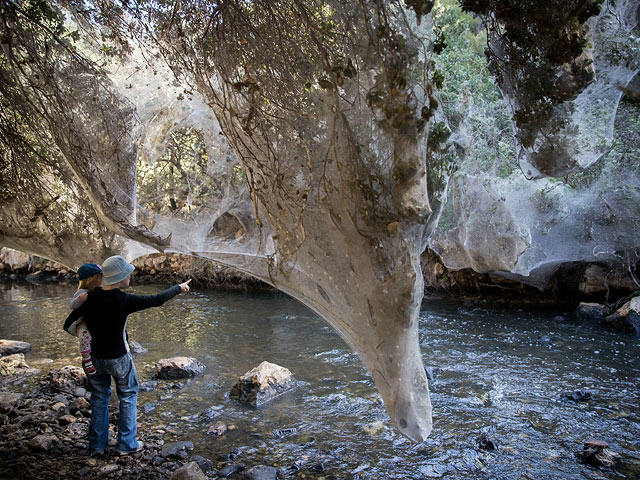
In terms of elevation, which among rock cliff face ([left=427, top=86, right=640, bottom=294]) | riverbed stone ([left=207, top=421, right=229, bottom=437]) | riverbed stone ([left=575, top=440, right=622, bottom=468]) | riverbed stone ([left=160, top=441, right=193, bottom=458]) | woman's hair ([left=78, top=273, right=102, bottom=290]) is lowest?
riverbed stone ([left=207, top=421, right=229, bottom=437])

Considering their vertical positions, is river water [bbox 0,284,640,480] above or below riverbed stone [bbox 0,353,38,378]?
above

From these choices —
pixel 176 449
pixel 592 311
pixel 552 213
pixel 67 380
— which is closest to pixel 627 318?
pixel 592 311

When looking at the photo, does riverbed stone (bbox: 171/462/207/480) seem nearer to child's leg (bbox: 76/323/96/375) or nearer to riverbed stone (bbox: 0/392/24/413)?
child's leg (bbox: 76/323/96/375)

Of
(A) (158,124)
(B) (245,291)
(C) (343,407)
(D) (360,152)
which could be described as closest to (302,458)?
(C) (343,407)

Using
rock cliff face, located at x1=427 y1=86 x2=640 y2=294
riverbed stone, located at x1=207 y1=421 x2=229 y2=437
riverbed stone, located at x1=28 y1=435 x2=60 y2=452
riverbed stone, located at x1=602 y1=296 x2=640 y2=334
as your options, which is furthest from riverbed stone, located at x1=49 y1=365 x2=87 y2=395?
riverbed stone, located at x1=602 y1=296 x2=640 y2=334

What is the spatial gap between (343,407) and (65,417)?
3028mm

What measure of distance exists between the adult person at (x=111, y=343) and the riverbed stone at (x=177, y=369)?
8.51 ft

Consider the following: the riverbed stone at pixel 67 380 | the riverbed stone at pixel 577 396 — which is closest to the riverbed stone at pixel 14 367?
the riverbed stone at pixel 67 380

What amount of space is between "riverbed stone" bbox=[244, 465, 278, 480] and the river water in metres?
0.12

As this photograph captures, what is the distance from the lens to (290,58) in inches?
145

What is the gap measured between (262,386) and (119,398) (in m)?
2.17

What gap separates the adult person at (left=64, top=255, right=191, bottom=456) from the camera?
3.97m

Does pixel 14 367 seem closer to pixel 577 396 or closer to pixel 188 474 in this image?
pixel 188 474

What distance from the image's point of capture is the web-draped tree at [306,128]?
3334 mm
